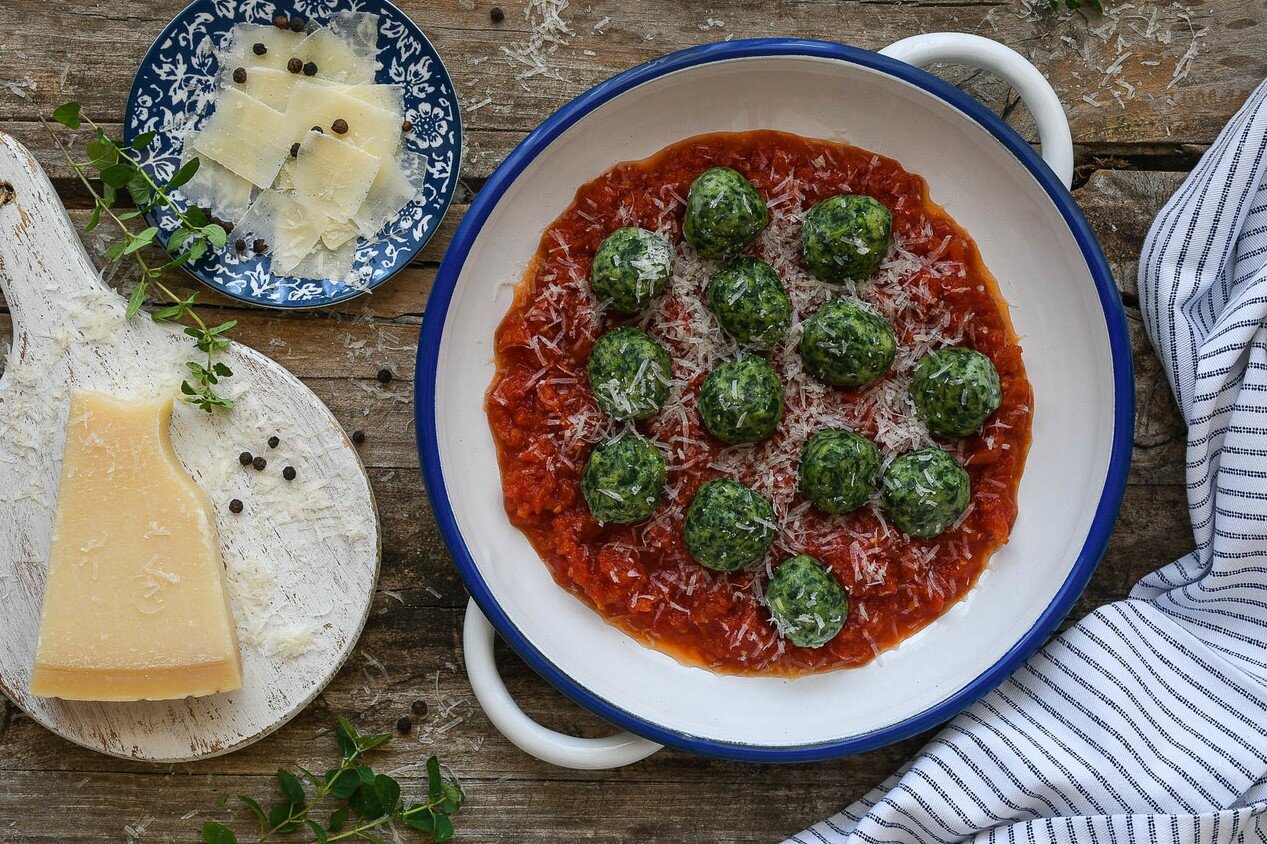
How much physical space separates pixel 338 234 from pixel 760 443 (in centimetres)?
141

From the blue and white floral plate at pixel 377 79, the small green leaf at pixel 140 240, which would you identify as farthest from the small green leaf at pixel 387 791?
the small green leaf at pixel 140 240

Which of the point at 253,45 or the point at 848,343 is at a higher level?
the point at 253,45

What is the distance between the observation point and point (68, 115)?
8.86ft

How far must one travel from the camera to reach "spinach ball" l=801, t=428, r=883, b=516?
2.55m

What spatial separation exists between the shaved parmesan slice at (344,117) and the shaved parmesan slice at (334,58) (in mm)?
59

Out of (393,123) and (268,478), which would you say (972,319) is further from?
(268,478)

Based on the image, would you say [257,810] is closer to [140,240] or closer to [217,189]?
[140,240]

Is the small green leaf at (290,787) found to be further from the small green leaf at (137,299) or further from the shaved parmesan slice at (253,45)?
the shaved parmesan slice at (253,45)

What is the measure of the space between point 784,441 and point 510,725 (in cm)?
114

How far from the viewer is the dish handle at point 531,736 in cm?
269

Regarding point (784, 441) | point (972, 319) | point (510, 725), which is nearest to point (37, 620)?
point (510, 725)

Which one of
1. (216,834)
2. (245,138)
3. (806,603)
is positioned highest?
(245,138)

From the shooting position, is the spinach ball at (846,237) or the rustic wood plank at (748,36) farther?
the rustic wood plank at (748,36)

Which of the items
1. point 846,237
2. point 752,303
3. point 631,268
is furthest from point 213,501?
point 846,237
